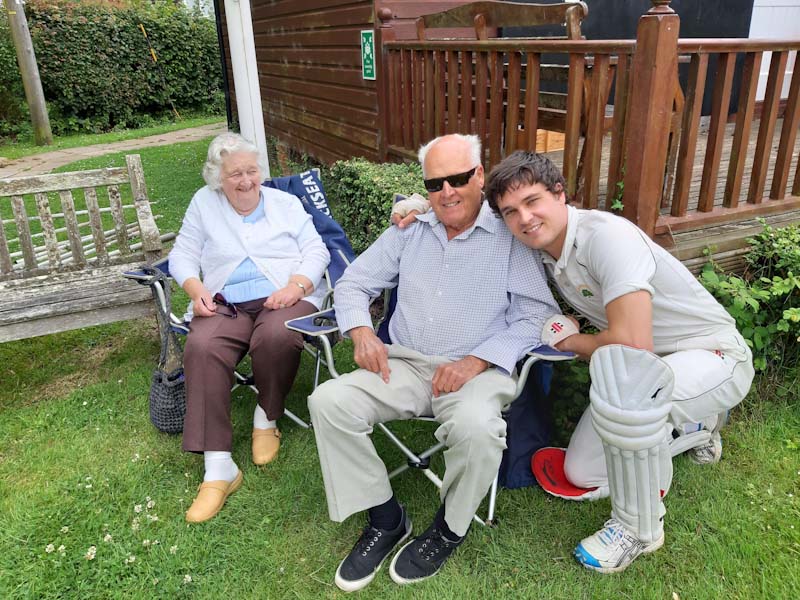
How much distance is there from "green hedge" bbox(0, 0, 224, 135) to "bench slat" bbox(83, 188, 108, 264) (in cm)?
1199

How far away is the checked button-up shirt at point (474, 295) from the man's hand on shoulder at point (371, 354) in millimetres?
68

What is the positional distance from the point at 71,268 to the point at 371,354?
2267mm

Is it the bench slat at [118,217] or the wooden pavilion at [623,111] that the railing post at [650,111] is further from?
the bench slat at [118,217]

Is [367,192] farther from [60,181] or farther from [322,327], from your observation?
[60,181]

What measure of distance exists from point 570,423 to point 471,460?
0.88m

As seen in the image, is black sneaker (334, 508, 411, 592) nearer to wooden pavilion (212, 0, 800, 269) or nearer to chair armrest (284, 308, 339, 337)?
chair armrest (284, 308, 339, 337)

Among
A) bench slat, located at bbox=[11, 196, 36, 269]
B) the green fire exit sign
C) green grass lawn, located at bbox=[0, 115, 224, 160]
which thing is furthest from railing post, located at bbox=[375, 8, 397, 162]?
green grass lawn, located at bbox=[0, 115, 224, 160]

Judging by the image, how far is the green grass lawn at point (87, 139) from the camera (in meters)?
11.7

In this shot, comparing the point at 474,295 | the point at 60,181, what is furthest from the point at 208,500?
the point at 60,181

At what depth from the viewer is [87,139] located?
12781 millimetres

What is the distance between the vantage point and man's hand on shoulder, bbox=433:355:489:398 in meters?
2.18

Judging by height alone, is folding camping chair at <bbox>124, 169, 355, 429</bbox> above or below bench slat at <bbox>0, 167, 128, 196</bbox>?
below

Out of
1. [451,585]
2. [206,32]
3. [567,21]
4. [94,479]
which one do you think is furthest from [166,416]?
[206,32]

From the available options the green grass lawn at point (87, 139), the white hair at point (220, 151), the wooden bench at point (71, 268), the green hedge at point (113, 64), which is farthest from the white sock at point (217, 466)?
the green hedge at point (113, 64)
